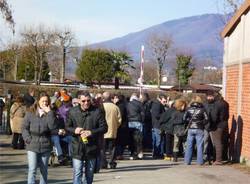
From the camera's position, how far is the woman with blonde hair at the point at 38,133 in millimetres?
10062

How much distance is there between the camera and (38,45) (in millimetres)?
67188

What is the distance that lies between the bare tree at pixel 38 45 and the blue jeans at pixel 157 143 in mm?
48468

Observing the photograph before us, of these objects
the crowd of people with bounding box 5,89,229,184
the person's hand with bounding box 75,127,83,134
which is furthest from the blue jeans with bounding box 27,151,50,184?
the crowd of people with bounding box 5,89,229,184

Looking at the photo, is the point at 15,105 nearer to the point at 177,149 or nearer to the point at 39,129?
the point at 177,149

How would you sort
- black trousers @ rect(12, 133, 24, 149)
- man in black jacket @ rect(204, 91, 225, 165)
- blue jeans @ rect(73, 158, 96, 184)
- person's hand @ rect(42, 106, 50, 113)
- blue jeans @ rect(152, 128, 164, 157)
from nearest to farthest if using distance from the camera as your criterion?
1. blue jeans @ rect(73, 158, 96, 184)
2. person's hand @ rect(42, 106, 50, 113)
3. man in black jacket @ rect(204, 91, 225, 165)
4. blue jeans @ rect(152, 128, 164, 157)
5. black trousers @ rect(12, 133, 24, 149)

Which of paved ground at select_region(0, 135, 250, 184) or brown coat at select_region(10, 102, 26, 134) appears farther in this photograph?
brown coat at select_region(10, 102, 26, 134)

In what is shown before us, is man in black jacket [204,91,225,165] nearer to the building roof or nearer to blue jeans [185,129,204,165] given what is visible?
blue jeans [185,129,204,165]

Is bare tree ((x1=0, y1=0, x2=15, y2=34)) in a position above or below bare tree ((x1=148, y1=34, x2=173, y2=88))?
below

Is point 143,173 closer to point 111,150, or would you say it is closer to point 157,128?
point 111,150

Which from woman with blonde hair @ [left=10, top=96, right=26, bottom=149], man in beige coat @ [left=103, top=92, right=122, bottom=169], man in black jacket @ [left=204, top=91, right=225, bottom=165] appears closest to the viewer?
man in beige coat @ [left=103, top=92, right=122, bottom=169]

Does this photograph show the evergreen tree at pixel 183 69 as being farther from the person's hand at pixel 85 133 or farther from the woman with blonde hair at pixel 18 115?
the person's hand at pixel 85 133

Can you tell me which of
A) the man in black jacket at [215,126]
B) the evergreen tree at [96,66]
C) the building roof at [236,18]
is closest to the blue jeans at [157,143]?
the man in black jacket at [215,126]

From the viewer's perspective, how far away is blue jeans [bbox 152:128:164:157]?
1827 cm

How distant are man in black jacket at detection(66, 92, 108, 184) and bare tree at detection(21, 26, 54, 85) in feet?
185
